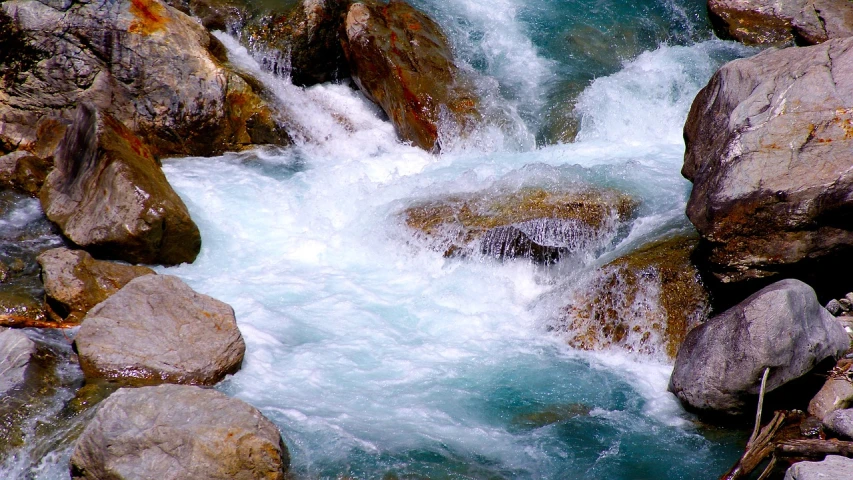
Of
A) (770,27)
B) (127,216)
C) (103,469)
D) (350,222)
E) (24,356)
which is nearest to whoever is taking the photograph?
(103,469)

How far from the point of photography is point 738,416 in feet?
18.6

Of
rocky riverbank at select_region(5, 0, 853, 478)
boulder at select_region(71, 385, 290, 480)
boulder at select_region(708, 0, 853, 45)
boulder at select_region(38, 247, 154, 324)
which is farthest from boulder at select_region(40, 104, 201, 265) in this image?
boulder at select_region(708, 0, 853, 45)

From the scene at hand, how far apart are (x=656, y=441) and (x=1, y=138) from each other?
8.90m

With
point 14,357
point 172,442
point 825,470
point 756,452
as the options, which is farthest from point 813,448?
point 14,357

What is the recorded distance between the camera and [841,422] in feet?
17.1

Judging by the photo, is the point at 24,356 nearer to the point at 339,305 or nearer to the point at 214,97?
the point at 339,305

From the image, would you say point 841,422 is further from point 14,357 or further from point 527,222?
point 14,357

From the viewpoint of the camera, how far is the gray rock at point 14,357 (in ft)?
17.2

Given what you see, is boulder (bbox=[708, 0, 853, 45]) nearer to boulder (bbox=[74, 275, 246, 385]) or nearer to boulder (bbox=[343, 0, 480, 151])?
boulder (bbox=[343, 0, 480, 151])

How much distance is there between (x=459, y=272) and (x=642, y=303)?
2105 mm

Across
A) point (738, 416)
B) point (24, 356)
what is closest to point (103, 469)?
point (24, 356)

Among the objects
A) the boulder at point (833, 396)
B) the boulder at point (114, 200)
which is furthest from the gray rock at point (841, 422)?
the boulder at point (114, 200)

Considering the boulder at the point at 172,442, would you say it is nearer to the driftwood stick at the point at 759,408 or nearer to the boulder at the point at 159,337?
the boulder at the point at 159,337

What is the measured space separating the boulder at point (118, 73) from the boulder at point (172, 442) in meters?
5.94
